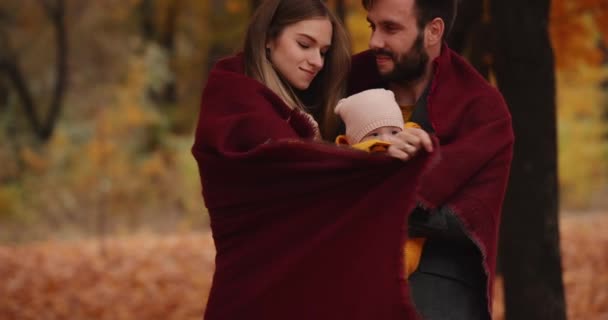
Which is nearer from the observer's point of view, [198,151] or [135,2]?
[198,151]

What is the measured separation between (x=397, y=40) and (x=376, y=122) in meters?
0.48

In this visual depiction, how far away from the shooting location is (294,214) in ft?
9.77

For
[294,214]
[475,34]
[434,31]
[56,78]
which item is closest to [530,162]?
[475,34]

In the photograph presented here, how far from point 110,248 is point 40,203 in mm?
4630

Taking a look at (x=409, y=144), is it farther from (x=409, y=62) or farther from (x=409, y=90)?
(x=409, y=90)

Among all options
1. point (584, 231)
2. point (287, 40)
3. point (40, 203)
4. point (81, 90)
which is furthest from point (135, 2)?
point (287, 40)

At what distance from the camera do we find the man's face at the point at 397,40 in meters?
3.43

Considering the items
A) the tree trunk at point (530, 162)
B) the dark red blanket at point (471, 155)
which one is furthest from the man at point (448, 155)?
the tree trunk at point (530, 162)

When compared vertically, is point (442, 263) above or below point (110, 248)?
above

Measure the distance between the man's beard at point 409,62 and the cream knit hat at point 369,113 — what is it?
23 centimetres

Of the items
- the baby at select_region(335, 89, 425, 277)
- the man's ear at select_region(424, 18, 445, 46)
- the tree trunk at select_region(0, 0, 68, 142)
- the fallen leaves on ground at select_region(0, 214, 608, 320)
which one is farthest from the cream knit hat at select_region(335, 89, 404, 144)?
the tree trunk at select_region(0, 0, 68, 142)

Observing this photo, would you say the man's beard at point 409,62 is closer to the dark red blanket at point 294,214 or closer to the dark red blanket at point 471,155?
the dark red blanket at point 471,155

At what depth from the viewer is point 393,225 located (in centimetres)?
283

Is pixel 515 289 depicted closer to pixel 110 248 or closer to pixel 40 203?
pixel 110 248
